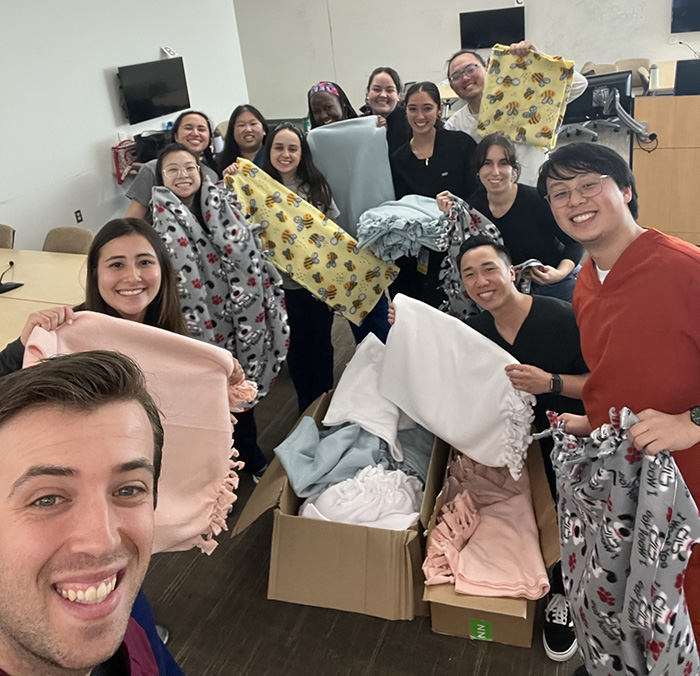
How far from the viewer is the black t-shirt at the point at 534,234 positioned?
260 cm

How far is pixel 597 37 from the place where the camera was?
8016 mm

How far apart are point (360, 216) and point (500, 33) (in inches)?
248

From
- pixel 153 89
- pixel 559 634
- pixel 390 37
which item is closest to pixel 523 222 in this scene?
pixel 559 634

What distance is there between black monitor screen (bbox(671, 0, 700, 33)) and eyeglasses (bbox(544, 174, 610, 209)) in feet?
24.9

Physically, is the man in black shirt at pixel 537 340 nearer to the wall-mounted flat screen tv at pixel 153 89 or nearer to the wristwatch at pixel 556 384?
the wristwatch at pixel 556 384

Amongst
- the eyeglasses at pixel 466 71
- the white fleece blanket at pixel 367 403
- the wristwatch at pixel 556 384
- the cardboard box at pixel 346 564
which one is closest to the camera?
the wristwatch at pixel 556 384

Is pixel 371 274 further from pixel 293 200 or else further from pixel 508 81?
pixel 508 81

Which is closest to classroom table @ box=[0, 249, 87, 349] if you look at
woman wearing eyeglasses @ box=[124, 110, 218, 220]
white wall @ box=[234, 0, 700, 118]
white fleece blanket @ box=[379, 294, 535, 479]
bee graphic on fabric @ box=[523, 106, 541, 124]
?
woman wearing eyeglasses @ box=[124, 110, 218, 220]

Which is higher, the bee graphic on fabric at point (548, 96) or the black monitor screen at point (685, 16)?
the black monitor screen at point (685, 16)

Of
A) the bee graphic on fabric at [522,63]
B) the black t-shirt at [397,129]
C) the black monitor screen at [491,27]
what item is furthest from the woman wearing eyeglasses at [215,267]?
the black monitor screen at [491,27]

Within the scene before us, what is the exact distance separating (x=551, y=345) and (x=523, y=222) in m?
0.66

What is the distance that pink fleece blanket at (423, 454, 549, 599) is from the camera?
6.71 ft

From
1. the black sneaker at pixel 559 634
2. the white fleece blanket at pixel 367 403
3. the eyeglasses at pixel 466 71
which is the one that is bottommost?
the black sneaker at pixel 559 634

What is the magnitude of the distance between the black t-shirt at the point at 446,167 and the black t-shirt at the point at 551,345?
3.12ft
